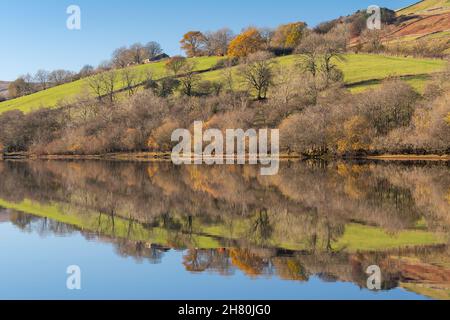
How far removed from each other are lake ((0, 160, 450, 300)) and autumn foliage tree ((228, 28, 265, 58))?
8074cm

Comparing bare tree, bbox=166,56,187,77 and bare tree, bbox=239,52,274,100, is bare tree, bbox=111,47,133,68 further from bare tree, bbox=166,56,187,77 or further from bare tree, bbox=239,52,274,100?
bare tree, bbox=239,52,274,100

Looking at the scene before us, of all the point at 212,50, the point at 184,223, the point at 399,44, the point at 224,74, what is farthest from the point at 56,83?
the point at 184,223

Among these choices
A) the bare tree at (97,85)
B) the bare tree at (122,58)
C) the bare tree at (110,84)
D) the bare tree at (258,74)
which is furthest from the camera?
the bare tree at (122,58)

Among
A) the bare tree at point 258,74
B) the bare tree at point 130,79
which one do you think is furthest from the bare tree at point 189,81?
the bare tree at point 130,79

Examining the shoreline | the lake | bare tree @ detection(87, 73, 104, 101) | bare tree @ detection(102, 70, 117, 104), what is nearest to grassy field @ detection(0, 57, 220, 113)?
bare tree @ detection(87, 73, 104, 101)

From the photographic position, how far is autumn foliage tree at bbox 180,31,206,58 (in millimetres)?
129250

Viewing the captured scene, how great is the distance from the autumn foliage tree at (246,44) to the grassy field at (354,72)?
493 cm

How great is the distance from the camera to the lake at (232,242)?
12539 millimetres

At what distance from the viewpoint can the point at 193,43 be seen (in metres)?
130

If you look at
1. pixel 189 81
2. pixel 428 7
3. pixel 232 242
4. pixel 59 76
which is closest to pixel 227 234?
→ pixel 232 242

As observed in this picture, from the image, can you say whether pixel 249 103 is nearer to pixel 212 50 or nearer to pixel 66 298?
pixel 212 50

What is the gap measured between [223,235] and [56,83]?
130 metres

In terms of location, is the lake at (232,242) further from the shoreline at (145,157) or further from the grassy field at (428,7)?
the grassy field at (428,7)

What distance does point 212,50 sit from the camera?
415 feet
